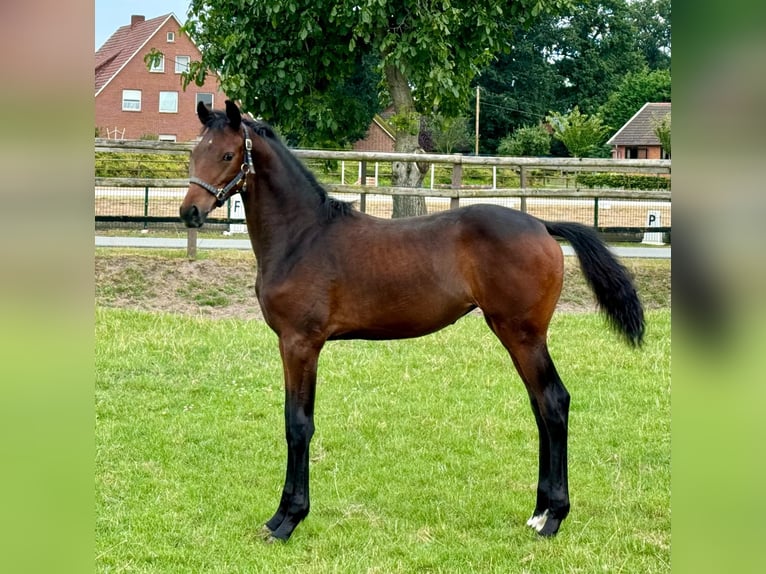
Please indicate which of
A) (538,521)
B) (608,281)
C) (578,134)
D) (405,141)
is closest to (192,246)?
(405,141)

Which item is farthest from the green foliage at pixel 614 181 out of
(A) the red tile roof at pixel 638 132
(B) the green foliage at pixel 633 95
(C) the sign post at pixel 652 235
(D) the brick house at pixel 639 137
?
(B) the green foliage at pixel 633 95

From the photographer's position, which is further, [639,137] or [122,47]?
[639,137]

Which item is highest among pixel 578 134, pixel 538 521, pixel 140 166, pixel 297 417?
pixel 578 134

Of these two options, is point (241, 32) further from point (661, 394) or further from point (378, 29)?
point (661, 394)

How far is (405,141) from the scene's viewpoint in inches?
559

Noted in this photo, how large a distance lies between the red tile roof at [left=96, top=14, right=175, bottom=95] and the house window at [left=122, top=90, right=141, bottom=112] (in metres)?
1.28

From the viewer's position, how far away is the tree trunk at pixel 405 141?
1279 centimetres

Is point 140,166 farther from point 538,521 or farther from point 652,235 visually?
point 538,521

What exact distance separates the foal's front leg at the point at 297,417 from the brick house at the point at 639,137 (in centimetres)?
4406

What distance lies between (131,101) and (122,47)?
3.23 metres

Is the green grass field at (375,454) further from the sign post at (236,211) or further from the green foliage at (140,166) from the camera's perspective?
the green foliage at (140,166)

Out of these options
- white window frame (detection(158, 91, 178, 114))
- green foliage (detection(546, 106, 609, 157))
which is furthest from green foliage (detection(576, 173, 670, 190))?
white window frame (detection(158, 91, 178, 114))
